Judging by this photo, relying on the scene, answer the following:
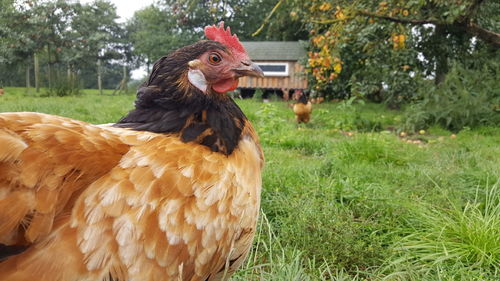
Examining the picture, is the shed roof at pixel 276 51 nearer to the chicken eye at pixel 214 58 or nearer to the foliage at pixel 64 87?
the foliage at pixel 64 87

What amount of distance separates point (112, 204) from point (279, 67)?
1656 cm

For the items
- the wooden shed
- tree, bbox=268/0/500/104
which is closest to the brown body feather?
tree, bbox=268/0/500/104

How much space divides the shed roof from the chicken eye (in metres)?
15.7

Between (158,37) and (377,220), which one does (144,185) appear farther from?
(158,37)

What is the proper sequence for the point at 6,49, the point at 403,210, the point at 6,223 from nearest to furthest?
the point at 6,223
the point at 403,210
the point at 6,49

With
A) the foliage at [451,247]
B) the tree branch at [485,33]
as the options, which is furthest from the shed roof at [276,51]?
the foliage at [451,247]

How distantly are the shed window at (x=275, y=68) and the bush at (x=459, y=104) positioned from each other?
967 centimetres

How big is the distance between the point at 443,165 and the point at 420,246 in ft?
7.62

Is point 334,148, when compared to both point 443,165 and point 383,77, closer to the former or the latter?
point 443,165

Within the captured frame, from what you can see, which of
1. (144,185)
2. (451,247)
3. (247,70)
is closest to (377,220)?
(451,247)

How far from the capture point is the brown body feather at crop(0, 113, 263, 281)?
101 centimetres

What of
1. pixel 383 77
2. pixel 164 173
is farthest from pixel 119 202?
pixel 383 77

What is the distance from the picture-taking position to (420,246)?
7.61ft

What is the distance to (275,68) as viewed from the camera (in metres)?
17.2
